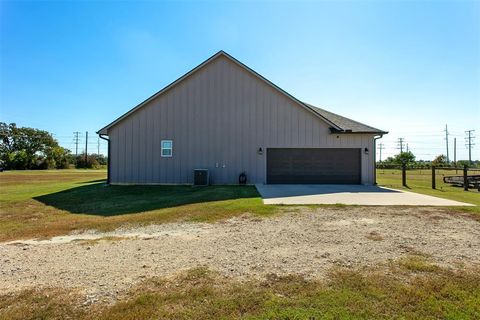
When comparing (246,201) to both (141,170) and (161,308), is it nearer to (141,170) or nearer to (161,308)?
(161,308)

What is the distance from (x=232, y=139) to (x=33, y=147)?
49645 millimetres

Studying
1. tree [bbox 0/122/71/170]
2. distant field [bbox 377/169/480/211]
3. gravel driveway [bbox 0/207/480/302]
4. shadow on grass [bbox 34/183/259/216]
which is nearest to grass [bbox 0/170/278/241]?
shadow on grass [bbox 34/183/259/216]

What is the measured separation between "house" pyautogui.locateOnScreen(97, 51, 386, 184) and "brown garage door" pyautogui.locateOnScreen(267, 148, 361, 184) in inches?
2.1

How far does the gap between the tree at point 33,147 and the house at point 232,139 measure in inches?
1528

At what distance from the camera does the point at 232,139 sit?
603 inches

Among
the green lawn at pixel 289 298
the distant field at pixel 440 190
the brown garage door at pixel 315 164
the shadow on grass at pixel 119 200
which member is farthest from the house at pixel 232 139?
the green lawn at pixel 289 298

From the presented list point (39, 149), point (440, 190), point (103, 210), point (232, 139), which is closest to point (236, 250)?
point (103, 210)

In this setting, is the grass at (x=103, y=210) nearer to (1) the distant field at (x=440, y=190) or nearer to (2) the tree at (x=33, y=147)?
(1) the distant field at (x=440, y=190)

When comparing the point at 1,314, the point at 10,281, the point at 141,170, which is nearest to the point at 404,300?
the point at 1,314

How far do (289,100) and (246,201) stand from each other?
25.9ft

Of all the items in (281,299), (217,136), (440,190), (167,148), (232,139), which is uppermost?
(217,136)

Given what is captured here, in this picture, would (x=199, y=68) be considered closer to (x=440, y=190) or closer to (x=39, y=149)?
(x=440, y=190)

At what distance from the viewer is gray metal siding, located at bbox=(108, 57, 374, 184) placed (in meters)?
15.3

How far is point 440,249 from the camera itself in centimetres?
476
